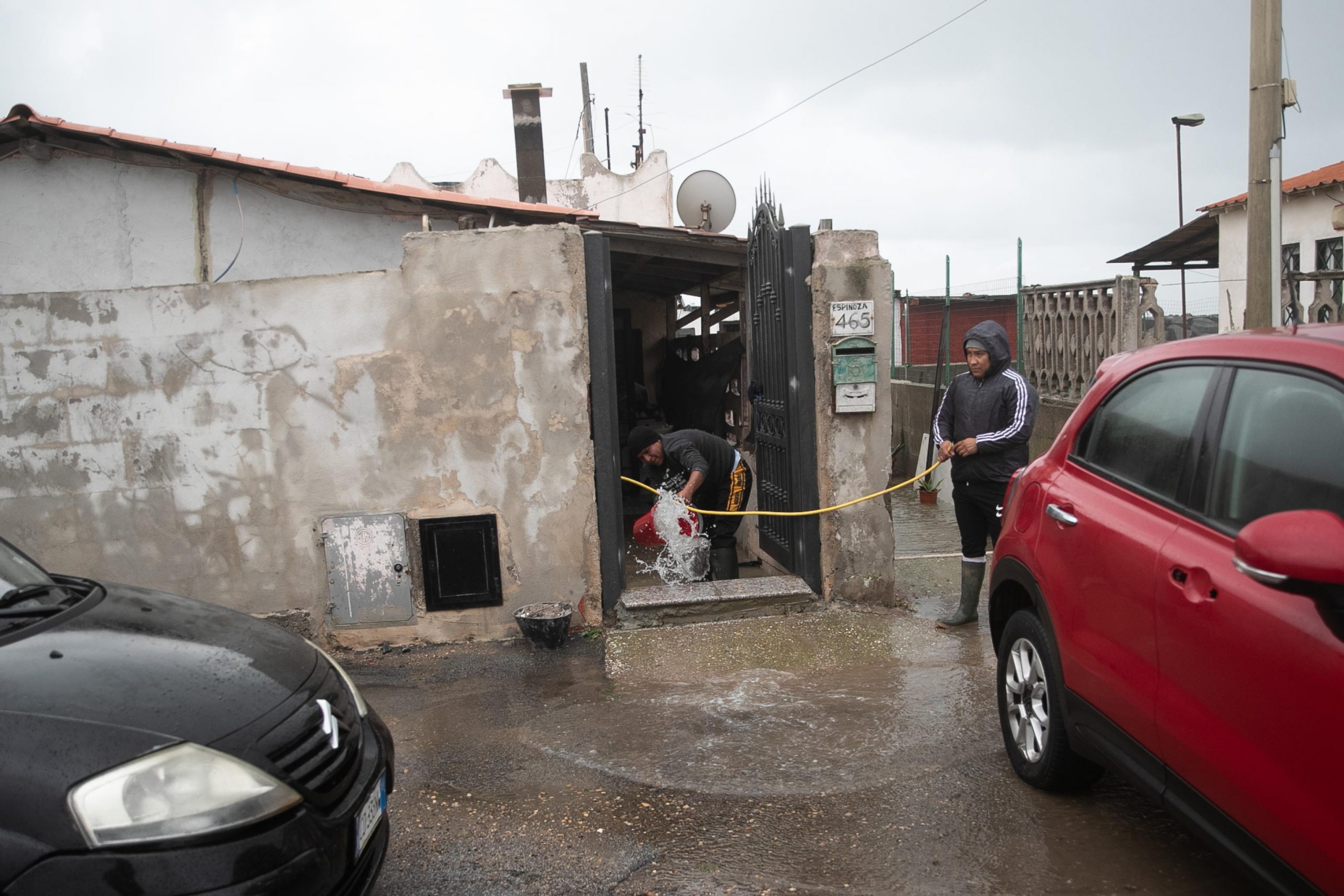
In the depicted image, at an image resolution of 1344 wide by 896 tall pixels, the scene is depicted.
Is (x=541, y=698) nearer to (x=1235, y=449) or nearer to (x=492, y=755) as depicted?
(x=492, y=755)

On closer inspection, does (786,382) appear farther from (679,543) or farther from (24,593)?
(24,593)

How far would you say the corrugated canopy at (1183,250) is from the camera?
55.6 feet

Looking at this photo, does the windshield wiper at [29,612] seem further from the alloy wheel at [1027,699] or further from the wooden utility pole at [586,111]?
the wooden utility pole at [586,111]

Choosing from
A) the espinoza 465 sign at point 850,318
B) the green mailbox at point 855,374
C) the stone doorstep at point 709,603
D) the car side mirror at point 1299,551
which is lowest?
the stone doorstep at point 709,603

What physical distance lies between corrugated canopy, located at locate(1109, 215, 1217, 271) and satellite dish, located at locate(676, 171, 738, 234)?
32.3 ft

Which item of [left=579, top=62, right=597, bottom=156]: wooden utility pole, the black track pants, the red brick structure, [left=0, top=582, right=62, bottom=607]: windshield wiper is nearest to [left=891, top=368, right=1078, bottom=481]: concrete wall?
the red brick structure

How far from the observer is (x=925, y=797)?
3.69 meters

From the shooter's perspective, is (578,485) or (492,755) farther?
(578,485)

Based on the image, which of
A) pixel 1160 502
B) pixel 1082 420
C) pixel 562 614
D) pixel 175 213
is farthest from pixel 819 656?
pixel 175 213

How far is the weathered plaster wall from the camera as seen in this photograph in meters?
5.98

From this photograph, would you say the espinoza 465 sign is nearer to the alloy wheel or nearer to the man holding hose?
the man holding hose

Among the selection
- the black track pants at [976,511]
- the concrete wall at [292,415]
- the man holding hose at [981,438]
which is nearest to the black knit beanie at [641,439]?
the concrete wall at [292,415]

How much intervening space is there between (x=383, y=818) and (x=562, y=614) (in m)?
2.89

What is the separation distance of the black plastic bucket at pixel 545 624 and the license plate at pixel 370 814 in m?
2.78
